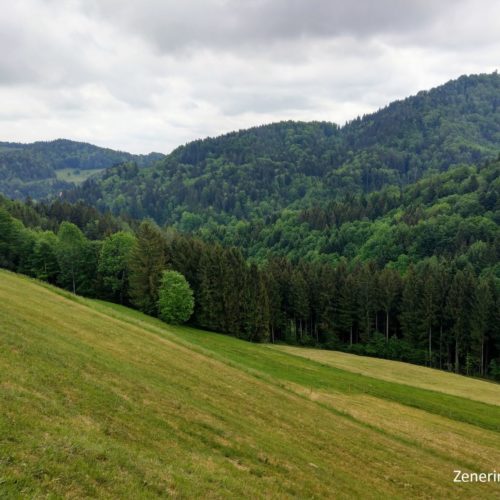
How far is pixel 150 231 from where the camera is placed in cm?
8588

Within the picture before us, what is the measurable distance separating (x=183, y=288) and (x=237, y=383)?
46.7 meters

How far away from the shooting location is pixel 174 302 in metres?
75.0

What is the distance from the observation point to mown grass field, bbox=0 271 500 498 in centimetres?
1195

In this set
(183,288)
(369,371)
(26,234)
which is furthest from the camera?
(26,234)

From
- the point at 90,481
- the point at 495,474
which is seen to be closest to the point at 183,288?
the point at 495,474

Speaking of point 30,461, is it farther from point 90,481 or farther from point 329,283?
point 329,283

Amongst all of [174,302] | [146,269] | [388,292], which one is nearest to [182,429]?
[174,302]

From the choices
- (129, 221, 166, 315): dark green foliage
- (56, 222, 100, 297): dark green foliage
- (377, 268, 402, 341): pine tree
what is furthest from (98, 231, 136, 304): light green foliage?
(377, 268, 402, 341): pine tree

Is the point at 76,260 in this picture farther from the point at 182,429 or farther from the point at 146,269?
the point at 182,429

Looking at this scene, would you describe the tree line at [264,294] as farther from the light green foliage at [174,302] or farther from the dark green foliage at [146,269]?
the light green foliage at [174,302]

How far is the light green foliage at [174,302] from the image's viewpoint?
74.6m

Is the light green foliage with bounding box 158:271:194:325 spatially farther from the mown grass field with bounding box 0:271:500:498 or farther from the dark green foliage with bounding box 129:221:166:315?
the mown grass field with bounding box 0:271:500:498

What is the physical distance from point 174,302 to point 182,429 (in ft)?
191

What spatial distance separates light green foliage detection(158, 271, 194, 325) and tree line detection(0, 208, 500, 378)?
4999 mm
